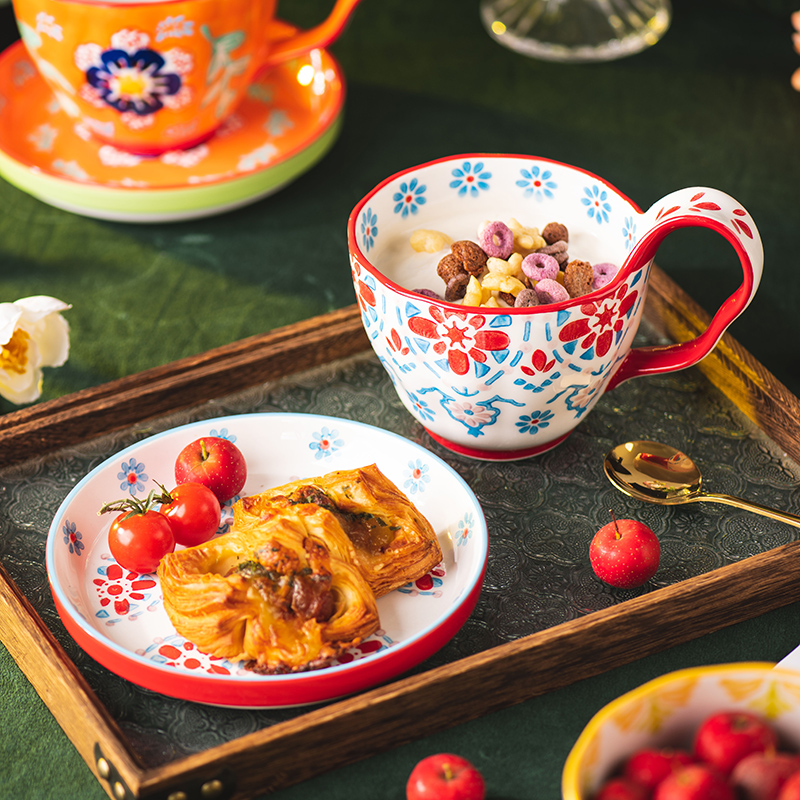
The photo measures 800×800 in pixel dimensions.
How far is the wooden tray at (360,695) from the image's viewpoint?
57 cm

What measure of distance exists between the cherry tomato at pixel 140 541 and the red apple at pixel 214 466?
0.06m

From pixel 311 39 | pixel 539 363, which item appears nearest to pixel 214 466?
pixel 539 363

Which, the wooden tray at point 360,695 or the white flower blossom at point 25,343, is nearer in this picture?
the wooden tray at point 360,695

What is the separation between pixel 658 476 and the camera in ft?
2.56

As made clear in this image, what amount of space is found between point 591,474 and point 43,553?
44cm

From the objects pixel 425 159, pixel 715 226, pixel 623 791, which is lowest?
pixel 425 159

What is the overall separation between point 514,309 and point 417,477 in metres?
0.16

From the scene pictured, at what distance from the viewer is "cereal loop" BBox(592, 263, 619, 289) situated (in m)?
0.76

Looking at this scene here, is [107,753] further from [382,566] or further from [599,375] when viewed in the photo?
[599,375]

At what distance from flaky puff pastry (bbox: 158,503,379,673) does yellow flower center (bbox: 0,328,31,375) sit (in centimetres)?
29

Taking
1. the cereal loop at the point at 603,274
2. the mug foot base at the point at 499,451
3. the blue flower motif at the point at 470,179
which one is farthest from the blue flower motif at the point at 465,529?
the blue flower motif at the point at 470,179

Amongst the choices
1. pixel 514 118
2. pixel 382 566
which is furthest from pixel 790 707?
pixel 514 118

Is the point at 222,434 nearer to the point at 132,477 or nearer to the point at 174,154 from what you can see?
the point at 132,477

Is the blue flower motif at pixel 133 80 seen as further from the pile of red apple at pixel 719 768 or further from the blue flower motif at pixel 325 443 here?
the pile of red apple at pixel 719 768
